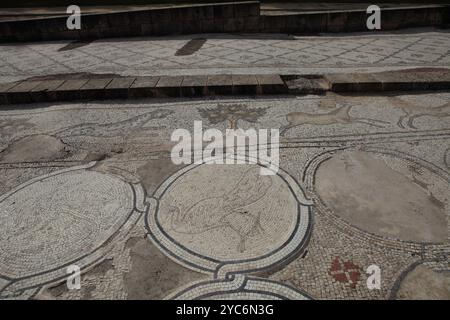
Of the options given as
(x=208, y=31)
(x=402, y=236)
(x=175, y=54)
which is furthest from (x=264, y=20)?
(x=402, y=236)

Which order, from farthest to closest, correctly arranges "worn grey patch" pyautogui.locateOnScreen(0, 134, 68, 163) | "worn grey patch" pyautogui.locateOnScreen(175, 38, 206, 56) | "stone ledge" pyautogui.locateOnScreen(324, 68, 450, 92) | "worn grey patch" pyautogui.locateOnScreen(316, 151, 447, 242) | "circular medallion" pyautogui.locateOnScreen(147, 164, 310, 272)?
"worn grey patch" pyautogui.locateOnScreen(175, 38, 206, 56) → "stone ledge" pyautogui.locateOnScreen(324, 68, 450, 92) → "worn grey patch" pyautogui.locateOnScreen(0, 134, 68, 163) → "worn grey patch" pyautogui.locateOnScreen(316, 151, 447, 242) → "circular medallion" pyautogui.locateOnScreen(147, 164, 310, 272)

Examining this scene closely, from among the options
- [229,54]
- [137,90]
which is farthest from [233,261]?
[229,54]

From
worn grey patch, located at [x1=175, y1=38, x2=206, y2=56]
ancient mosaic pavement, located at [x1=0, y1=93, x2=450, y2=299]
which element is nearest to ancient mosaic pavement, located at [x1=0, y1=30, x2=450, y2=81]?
worn grey patch, located at [x1=175, y1=38, x2=206, y2=56]

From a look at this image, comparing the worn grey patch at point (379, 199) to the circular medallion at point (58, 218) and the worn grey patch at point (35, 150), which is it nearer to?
the circular medallion at point (58, 218)

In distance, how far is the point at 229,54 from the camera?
6.22 m

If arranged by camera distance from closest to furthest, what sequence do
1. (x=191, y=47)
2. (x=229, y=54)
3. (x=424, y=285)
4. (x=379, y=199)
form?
(x=424, y=285), (x=379, y=199), (x=229, y=54), (x=191, y=47)

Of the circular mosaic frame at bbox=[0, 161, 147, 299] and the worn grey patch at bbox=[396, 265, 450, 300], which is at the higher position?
the circular mosaic frame at bbox=[0, 161, 147, 299]

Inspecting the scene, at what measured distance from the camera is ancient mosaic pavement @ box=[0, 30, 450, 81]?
17.9 ft

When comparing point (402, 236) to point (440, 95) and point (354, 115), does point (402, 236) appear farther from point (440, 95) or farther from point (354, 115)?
point (440, 95)

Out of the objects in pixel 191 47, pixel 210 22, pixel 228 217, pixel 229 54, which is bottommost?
pixel 228 217

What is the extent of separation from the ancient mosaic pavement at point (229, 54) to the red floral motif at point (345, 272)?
157 inches

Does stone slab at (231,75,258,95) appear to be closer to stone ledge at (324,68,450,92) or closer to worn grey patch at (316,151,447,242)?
stone ledge at (324,68,450,92)

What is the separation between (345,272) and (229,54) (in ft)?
17.7

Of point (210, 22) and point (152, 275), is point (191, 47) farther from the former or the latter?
point (152, 275)
